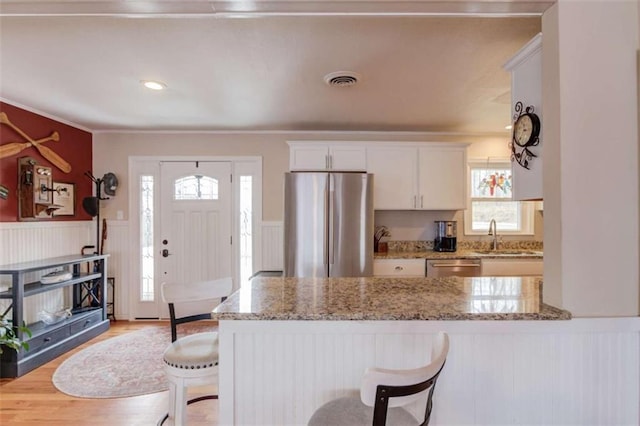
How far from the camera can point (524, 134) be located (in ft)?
5.34

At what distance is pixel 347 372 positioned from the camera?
143cm

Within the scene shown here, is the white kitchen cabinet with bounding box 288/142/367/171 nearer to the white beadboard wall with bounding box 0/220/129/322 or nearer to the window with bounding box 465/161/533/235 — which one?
the window with bounding box 465/161/533/235

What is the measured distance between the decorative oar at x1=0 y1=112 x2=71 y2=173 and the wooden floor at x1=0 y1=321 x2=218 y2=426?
214 centimetres

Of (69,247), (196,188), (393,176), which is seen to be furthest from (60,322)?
(393,176)

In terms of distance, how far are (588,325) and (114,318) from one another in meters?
4.73

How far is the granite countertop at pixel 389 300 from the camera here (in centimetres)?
137

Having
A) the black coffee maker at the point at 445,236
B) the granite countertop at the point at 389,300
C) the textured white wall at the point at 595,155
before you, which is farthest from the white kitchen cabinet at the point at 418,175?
A: the textured white wall at the point at 595,155

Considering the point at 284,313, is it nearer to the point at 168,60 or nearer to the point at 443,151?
the point at 168,60

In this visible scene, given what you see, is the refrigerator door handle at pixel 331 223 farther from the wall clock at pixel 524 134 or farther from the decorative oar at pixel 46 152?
the decorative oar at pixel 46 152

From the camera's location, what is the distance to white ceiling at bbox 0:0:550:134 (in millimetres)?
1442

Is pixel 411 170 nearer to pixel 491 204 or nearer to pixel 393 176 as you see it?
pixel 393 176

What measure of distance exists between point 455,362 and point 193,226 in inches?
139

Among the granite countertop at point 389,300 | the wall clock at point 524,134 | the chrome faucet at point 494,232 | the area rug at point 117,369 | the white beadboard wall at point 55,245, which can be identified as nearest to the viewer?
the granite countertop at point 389,300

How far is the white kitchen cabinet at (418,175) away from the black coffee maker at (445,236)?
0.28 m
